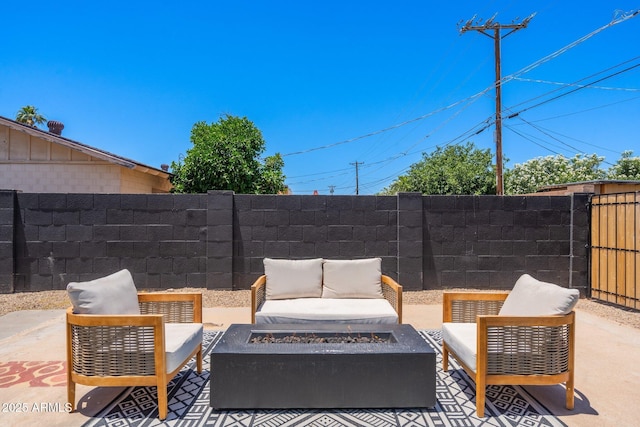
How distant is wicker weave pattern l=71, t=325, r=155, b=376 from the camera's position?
2.46 m

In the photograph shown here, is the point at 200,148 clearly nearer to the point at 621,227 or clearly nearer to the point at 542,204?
the point at 542,204

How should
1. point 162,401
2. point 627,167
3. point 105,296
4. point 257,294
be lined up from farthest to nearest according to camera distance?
1. point 627,167
2. point 257,294
3. point 105,296
4. point 162,401

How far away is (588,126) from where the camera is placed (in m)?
15.5

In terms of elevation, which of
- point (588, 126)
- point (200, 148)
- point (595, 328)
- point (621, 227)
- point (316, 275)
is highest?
point (588, 126)

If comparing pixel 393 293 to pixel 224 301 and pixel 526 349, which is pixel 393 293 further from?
pixel 224 301

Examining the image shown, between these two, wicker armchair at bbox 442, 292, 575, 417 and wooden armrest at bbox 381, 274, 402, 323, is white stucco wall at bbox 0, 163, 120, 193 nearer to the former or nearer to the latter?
wooden armrest at bbox 381, 274, 402, 323

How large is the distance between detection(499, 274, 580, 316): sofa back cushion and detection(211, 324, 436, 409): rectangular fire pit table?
0.91 metres

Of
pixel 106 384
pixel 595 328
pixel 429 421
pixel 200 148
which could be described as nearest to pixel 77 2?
pixel 200 148

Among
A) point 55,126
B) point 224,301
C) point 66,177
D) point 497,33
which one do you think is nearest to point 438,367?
point 224,301

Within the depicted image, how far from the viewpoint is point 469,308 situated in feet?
11.2

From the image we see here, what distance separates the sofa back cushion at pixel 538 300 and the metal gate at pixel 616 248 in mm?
3246

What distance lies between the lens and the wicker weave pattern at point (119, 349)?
8.07 ft

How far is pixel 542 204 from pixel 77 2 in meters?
→ 9.10

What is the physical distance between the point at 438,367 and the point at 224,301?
338 centimetres
